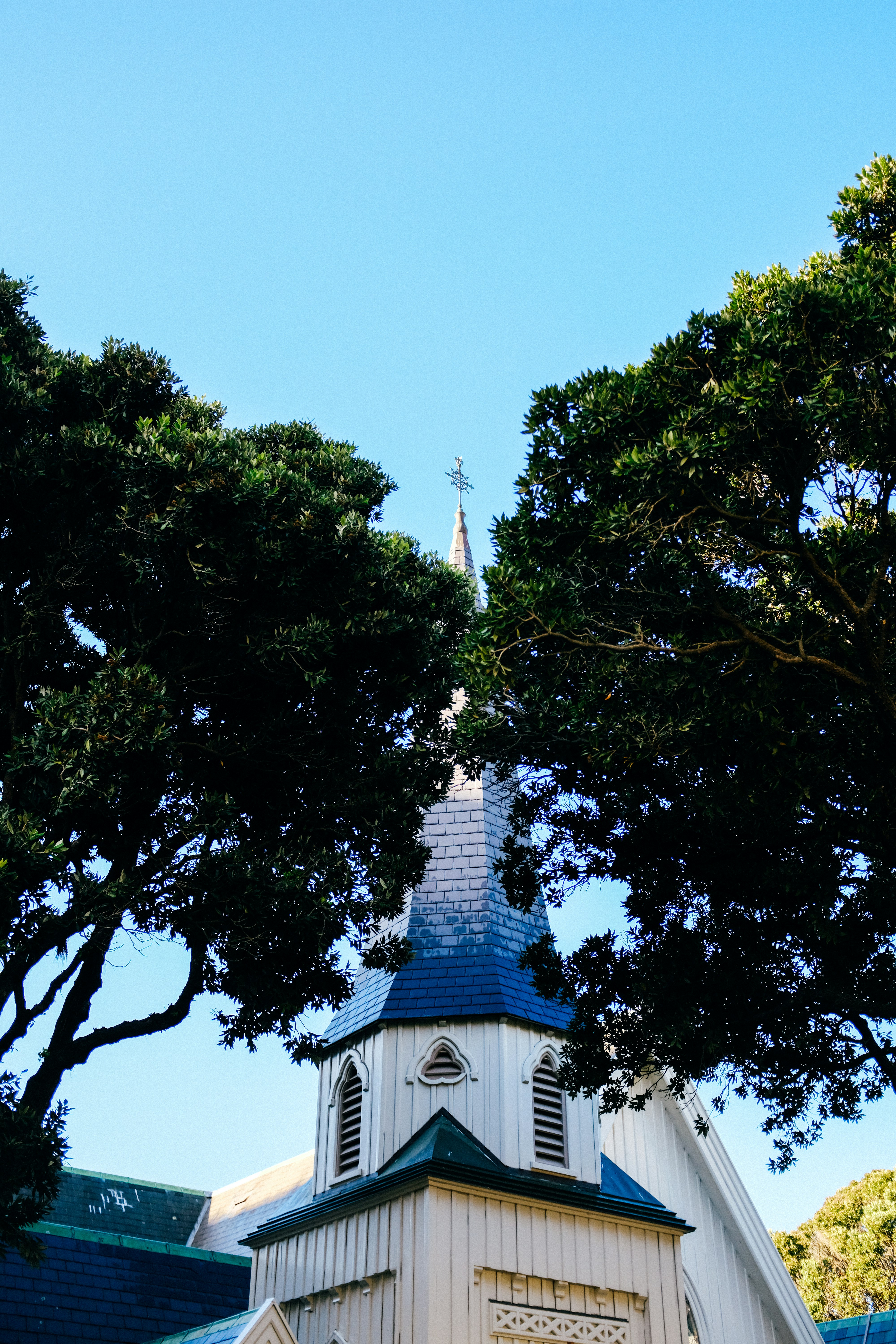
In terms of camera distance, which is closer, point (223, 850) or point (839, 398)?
point (839, 398)

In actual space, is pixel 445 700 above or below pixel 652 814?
above

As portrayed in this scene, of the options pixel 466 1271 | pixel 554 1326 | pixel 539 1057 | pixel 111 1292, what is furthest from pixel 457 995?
pixel 111 1292

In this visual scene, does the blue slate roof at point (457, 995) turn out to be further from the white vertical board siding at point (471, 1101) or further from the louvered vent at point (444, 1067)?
the louvered vent at point (444, 1067)

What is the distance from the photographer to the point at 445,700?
50.2 ft

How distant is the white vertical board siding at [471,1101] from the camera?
17812mm

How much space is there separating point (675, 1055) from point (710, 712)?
4.62m

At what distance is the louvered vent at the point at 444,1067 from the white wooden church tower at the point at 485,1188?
3cm

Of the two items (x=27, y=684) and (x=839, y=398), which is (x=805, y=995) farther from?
(x=27, y=684)

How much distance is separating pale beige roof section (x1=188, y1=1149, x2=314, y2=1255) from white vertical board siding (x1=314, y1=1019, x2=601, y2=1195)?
22.7 ft

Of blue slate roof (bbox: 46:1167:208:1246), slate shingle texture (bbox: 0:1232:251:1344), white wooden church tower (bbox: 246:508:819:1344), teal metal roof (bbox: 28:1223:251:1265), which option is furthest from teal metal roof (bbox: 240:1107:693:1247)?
blue slate roof (bbox: 46:1167:208:1246)

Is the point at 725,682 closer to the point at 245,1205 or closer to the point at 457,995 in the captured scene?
the point at 457,995

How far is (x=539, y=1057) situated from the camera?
18547 mm

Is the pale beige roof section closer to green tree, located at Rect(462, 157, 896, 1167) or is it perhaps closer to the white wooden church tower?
the white wooden church tower

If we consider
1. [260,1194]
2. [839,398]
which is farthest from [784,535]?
[260,1194]
